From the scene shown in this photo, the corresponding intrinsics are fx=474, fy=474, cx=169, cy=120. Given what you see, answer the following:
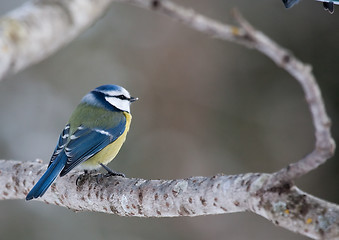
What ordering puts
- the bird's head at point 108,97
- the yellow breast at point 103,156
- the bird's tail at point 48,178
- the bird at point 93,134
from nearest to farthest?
1. the bird's tail at point 48,178
2. the bird at point 93,134
3. the yellow breast at point 103,156
4. the bird's head at point 108,97

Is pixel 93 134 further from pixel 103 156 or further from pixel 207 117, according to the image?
pixel 207 117

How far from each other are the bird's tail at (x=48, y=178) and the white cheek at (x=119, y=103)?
36 cm

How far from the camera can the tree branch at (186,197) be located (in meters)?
0.87

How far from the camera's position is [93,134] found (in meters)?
1.69

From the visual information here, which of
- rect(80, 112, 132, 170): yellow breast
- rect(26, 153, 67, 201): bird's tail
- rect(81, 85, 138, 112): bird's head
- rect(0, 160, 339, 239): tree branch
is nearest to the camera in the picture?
rect(0, 160, 339, 239): tree branch

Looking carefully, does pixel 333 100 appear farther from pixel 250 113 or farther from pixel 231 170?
pixel 231 170

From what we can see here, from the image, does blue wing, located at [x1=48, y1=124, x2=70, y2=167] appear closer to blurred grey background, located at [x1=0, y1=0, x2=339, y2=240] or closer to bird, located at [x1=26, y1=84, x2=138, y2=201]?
bird, located at [x1=26, y1=84, x2=138, y2=201]

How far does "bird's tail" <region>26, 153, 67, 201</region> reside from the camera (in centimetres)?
140

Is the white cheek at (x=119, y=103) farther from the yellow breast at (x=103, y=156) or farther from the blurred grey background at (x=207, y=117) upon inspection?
the blurred grey background at (x=207, y=117)

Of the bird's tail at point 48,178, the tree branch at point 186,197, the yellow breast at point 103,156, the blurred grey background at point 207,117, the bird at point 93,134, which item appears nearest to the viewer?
the tree branch at point 186,197

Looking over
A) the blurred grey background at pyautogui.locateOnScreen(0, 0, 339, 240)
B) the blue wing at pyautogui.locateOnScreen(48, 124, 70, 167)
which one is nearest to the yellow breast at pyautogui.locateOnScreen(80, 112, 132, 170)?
the blue wing at pyautogui.locateOnScreen(48, 124, 70, 167)

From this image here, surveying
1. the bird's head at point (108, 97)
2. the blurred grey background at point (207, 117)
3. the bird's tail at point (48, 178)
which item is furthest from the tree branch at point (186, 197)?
the blurred grey background at point (207, 117)

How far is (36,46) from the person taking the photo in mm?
1934

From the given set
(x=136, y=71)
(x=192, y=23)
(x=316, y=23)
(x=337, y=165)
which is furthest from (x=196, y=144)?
Result: (x=192, y=23)
